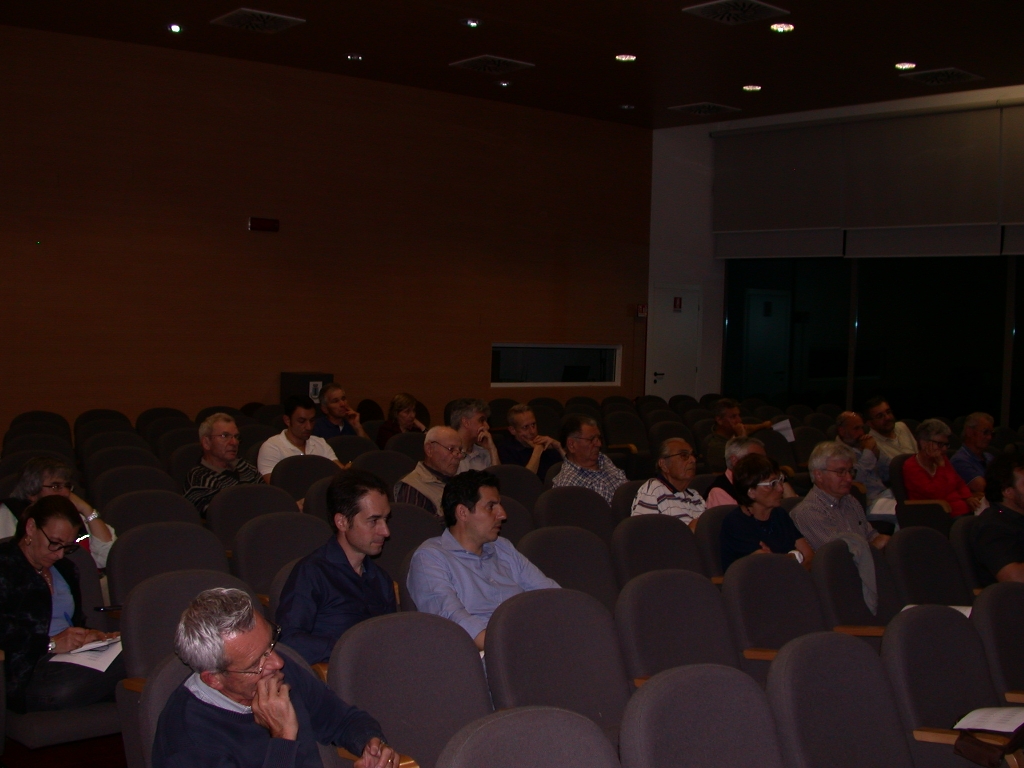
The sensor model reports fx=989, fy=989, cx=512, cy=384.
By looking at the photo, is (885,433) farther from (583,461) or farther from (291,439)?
(291,439)

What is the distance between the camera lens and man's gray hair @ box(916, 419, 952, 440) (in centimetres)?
681

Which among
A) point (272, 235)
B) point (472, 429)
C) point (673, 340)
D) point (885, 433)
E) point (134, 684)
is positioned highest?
point (272, 235)

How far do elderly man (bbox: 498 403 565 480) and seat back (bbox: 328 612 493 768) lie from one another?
13.0ft

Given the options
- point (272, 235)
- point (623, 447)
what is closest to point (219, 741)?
point (623, 447)

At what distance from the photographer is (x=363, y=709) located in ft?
8.97

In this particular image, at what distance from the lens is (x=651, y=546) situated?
15.2ft

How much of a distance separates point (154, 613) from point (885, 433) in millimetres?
6809

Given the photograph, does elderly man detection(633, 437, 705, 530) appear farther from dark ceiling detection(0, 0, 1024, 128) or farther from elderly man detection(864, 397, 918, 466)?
dark ceiling detection(0, 0, 1024, 128)

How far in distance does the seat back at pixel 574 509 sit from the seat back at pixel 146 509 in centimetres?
175

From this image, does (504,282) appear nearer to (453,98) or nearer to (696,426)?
(453,98)

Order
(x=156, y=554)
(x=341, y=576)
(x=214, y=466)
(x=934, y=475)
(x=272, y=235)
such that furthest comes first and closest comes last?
1. (x=272, y=235)
2. (x=934, y=475)
3. (x=214, y=466)
4. (x=156, y=554)
5. (x=341, y=576)

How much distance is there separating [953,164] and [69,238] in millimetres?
9985

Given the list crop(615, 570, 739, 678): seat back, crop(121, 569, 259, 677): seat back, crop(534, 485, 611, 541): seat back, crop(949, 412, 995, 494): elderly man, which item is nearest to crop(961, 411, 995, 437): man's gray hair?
crop(949, 412, 995, 494): elderly man

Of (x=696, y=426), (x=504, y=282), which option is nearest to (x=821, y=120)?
(x=504, y=282)
